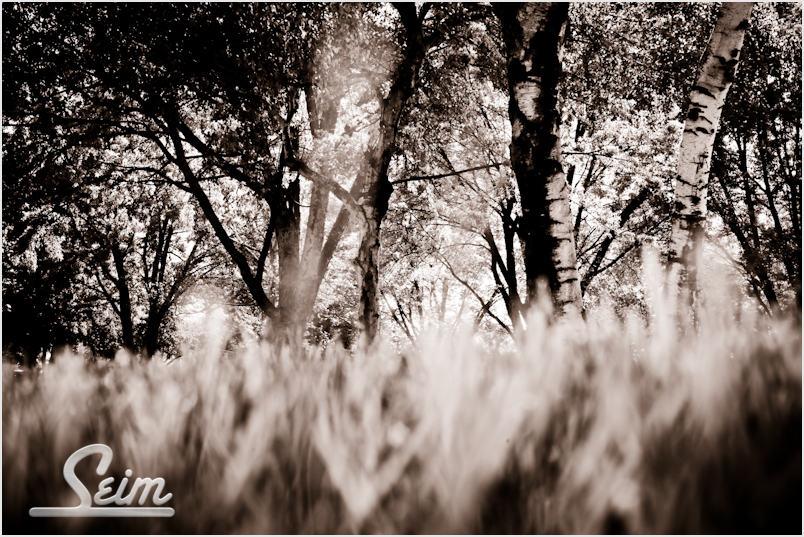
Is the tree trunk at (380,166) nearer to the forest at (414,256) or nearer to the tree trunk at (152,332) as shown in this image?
the forest at (414,256)

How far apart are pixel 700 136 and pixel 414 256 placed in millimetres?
13176

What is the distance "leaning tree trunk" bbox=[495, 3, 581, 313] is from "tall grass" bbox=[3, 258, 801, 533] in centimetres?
286

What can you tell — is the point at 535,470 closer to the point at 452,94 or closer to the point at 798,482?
the point at 798,482

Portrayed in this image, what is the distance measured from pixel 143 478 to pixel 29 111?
10.1m

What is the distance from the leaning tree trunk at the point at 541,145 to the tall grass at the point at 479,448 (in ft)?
9.39

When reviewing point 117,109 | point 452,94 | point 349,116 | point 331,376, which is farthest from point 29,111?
point 331,376

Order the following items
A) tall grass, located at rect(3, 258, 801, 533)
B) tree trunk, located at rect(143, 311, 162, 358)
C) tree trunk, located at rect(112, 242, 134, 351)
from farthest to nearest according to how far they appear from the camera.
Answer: tree trunk, located at rect(143, 311, 162, 358), tree trunk, located at rect(112, 242, 134, 351), tall grass, located at rect(3, 258, 801, 533)

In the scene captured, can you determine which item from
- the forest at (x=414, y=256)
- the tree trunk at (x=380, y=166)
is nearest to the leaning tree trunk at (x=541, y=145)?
the forest at (x=414, y=256)

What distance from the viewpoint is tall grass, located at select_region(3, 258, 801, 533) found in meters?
0.69

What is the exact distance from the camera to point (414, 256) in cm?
1770

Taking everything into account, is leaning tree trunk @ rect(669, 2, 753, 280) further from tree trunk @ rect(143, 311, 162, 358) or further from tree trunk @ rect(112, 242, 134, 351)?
tree trunk @ rect(112, 242, 134, 351)

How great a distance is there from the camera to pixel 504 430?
2.62ft

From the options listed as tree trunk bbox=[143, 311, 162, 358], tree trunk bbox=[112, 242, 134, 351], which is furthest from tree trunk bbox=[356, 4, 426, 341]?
tree trunk bbox=[112, 242, 134, 351]

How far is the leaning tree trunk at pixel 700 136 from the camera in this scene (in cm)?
464
